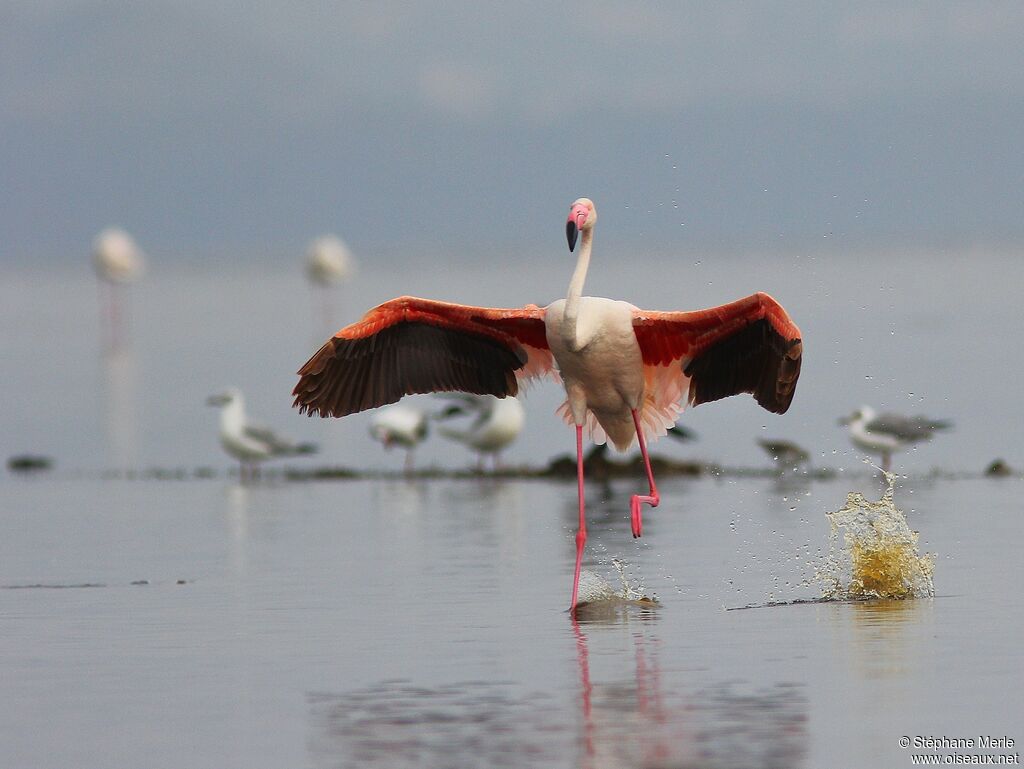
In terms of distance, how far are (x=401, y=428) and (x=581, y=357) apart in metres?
9.34

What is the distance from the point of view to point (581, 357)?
12414mm

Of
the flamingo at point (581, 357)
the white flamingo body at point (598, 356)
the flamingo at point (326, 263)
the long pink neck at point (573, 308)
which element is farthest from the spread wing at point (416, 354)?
the flamingo at point (326, 263)

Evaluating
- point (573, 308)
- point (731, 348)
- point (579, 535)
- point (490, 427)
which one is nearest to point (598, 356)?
point (573, 308)

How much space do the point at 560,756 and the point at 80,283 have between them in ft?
391

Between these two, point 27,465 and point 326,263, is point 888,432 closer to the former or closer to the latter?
point 27,465

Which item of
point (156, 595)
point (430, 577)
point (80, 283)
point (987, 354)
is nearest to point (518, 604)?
point (430, 577)

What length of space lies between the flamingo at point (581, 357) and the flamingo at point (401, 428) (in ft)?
26.7

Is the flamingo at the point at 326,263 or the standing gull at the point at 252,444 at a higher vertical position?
the flamingo at the point at 326,263

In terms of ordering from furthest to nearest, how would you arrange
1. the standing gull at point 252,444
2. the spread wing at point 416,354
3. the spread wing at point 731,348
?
the standing gull at point 252,444 → the spread wing at point 416,354 → the spread wing at point 731,348

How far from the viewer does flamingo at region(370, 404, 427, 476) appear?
21.6 m

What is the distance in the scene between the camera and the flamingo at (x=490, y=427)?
802 inches

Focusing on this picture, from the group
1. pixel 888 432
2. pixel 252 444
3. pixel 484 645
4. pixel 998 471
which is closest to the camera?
pixel 484 645

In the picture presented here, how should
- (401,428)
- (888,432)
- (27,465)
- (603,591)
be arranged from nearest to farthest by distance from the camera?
(603,591)
(888,432)
(401,428)
(27,465)

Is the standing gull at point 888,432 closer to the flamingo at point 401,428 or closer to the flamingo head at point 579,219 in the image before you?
the flamingo at point 401,428
